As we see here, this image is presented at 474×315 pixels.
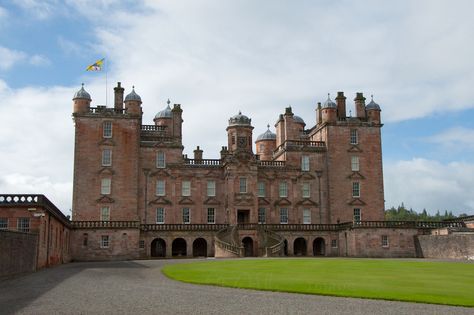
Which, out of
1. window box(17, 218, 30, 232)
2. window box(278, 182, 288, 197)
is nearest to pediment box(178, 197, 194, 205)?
window box(278, 182, 288, 197)

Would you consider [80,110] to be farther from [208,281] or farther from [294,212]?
[208,281]

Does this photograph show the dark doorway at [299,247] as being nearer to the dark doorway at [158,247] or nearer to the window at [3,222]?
the dark doorway at [158,247]

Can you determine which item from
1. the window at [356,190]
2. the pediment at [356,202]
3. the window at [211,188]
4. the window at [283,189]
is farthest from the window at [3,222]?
the window at [356,190]

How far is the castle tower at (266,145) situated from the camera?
256ft

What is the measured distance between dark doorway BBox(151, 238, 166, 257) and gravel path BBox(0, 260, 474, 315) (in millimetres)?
37659

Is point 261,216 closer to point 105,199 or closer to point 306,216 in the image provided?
point 306,216

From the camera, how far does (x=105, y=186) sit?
61.1 meters

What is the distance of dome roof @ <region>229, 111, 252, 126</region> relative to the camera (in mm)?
66875

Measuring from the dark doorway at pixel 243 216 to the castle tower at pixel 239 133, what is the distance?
718cm

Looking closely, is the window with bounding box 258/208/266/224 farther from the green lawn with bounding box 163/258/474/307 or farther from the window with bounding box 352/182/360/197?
the green lawn with bounding box 163/258/474/307

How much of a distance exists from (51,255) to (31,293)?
2121 cm

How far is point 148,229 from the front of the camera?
57562mm

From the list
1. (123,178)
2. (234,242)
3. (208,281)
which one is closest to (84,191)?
(123,178)

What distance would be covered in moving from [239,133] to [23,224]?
34.1 meters
